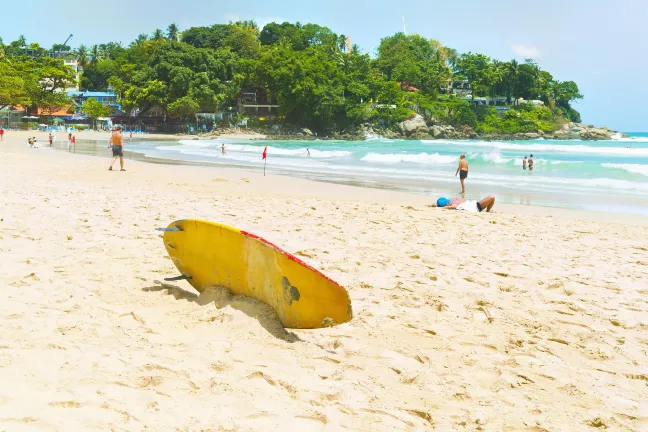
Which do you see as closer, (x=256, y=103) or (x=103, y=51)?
(x=256, y=103)

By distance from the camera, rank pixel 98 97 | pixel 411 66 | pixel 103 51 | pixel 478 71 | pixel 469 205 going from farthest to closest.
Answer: pixel 103 51 → pixel 478 71 → pixel 411 66 → pixel 98 97 → pixel 469 205

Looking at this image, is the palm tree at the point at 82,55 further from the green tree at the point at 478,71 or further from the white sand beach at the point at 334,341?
the white sand beach at the point at 334,341

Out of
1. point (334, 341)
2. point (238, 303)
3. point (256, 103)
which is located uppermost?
point (256, 103)

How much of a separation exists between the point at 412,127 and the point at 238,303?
8092 cm

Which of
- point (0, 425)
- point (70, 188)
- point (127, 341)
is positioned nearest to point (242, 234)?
point (127, 341)

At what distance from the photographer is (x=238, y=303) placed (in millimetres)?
3729

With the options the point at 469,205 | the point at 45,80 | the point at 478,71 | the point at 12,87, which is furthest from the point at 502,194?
the point at 478,71

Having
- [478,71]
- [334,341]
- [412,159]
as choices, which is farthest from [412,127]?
[334,341]

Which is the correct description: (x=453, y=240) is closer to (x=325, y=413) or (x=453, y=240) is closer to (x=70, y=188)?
(x=325, y=413)

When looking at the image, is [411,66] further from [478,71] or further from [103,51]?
[103,51]

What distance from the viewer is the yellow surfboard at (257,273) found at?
3.13 m

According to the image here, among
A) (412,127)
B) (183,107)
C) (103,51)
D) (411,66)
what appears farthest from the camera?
(103,51)

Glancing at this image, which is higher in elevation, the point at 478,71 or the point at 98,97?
the point at 478,71

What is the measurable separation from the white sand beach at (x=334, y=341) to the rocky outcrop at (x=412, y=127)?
76.7 m
